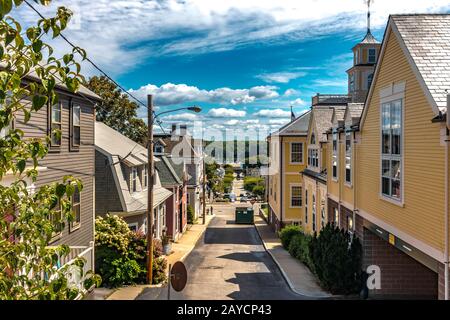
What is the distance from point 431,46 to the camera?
35.4ft

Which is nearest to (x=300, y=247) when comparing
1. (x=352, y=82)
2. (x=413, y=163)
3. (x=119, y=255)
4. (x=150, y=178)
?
(x=119, y=255)

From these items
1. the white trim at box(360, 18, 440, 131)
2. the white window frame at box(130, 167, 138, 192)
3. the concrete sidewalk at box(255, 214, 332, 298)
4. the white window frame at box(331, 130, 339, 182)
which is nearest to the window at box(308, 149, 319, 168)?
the concrete sidewalk at box(255, 214, 332, 298)

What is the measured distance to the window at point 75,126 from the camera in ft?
49.2

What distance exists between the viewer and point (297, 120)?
35.7m

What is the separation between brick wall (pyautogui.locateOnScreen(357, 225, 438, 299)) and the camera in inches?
555

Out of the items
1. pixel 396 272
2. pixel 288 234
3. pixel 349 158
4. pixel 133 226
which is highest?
pixel 349 158

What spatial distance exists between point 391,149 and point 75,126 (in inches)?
413

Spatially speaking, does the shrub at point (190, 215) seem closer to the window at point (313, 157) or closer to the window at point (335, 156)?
the window at point (313, 157)

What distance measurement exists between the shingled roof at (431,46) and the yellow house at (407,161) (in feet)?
0.07

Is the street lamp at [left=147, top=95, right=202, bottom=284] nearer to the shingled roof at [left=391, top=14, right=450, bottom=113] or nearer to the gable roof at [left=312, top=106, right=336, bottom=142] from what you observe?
the shingled roof at [left=391, top=14, right=450, bottom=113]

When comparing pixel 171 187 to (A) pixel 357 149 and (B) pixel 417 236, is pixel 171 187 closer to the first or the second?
(A) pixel 357 149

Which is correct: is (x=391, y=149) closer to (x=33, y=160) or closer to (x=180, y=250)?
(x=33, y=160)

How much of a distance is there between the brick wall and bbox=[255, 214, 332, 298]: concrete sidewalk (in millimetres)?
1939

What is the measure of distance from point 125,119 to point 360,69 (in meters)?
22.8
